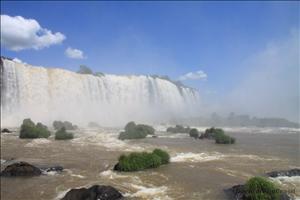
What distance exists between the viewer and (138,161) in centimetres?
1669

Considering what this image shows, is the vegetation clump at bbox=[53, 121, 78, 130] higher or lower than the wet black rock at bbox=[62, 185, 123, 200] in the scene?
higher

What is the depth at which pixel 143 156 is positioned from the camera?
677 inches

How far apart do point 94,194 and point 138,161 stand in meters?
5.40

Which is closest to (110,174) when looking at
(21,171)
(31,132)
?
(21,171)

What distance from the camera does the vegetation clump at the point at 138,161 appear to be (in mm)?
16281

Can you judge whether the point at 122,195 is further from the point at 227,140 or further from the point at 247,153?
the point at 227,140

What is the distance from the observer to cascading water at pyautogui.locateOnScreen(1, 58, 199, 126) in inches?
2046

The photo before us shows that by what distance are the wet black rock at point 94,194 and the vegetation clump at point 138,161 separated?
172 inches

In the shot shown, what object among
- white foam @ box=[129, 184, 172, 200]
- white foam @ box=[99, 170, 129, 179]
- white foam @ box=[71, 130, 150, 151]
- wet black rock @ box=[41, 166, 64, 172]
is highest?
white foam @ box=[71, 130, 150, 151]

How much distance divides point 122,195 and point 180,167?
5712 millimetres

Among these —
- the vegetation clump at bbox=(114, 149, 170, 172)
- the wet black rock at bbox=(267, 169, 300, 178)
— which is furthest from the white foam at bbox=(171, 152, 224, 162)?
the wet black rock at bbox=(267, 169, 300, 178)

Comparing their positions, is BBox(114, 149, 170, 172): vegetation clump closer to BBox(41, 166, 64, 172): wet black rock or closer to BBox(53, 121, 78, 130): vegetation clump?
BBox(41, 166, 64, 172): wet black rock

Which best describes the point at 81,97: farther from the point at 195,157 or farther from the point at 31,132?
the point at 195,157

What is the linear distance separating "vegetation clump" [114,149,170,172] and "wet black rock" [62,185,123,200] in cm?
438
